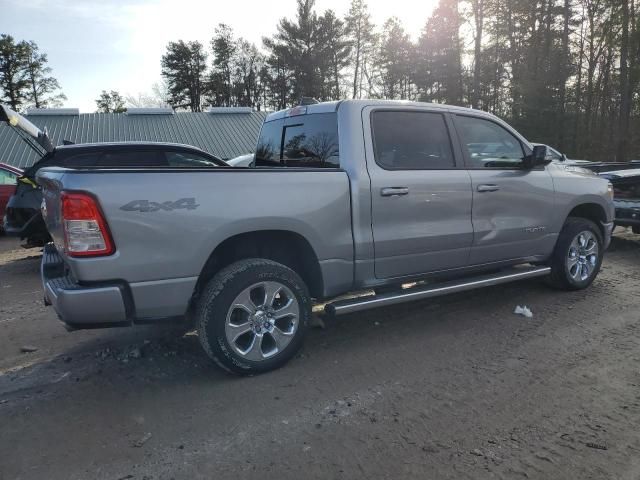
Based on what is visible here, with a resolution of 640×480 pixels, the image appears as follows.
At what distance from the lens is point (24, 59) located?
147 feet

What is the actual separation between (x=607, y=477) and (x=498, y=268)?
2686mm

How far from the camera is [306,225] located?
3521mm

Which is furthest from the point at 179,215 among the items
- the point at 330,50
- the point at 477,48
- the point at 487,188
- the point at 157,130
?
the point at 330,50

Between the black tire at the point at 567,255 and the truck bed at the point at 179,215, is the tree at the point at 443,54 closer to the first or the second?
the black tire at the point at 567,255

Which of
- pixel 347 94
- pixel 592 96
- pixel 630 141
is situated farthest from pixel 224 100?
pixel 630 141

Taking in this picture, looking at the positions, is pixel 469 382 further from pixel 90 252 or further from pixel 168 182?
pixel 90 252

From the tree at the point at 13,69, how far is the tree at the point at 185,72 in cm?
1279

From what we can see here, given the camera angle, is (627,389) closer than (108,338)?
Yes

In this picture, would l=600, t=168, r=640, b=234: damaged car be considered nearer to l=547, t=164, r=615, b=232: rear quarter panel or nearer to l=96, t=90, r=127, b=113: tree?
l=547, t=164, r=615, b=232: rear quarter panel

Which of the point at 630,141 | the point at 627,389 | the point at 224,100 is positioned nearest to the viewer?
the point at 627,389

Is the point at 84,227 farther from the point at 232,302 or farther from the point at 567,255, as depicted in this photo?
the point at 567,255

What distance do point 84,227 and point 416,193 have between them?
2.54 meters

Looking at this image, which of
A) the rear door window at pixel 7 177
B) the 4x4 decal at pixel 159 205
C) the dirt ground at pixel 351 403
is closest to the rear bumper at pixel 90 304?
the 4x4 decal at pixel 159 205

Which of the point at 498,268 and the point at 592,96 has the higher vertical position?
the point at 592,96
